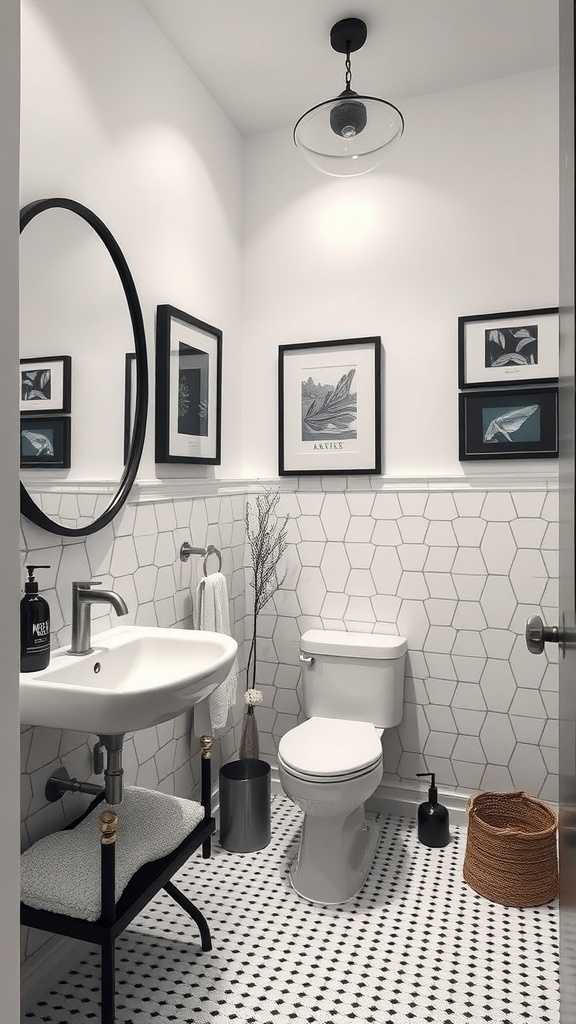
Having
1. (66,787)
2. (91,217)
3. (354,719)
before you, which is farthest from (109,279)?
(354,719)

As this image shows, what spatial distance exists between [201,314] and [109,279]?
0.63 meters

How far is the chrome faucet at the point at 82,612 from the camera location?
5.49ft

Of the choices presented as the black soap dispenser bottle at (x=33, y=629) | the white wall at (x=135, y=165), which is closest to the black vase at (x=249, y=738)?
→ the white wall at (x=135, y=165)

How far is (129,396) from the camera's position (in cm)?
201

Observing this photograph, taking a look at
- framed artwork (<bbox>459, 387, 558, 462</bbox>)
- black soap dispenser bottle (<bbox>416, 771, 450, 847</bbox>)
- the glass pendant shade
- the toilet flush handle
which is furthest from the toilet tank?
the glass pendant shade

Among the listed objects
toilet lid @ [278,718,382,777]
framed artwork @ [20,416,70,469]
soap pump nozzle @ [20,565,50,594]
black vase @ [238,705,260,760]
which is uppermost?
framed artwork @ [20,416,70,469]

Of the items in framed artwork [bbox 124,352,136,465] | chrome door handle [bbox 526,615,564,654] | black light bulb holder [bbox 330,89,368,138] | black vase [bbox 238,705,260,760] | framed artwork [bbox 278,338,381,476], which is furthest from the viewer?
framed artwork [bbox 278,338,381,476]

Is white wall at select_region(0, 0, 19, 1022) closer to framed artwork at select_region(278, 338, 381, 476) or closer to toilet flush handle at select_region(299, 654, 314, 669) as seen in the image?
toilet flush handle at select_region(299, 654, 314, 669)

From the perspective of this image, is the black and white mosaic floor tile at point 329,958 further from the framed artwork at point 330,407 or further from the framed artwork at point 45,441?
the framed artwork at point 330,407

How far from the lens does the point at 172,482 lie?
88.6 inches

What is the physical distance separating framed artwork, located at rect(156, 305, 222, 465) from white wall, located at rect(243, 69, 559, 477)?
1.23 ft

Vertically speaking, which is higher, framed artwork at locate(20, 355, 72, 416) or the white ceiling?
the white ceiling

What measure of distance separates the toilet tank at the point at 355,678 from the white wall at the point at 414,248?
0.70 m

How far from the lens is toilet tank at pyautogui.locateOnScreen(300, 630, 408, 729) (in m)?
2.45
